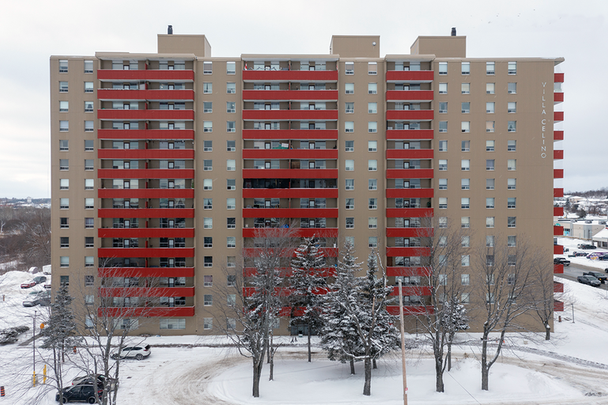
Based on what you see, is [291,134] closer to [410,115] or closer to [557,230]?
[410,115]

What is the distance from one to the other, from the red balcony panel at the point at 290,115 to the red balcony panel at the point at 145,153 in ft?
25.7

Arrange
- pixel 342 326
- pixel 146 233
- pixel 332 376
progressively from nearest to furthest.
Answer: pixel 342 326 → pixel 332 376 → pixel 146 233

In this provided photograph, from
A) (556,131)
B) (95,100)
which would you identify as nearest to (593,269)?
(556,131)

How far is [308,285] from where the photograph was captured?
34062mm

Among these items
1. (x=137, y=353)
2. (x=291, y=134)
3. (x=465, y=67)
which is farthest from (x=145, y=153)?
(x=465, y=67)

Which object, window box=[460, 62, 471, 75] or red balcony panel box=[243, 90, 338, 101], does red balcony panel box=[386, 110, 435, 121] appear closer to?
window box=[460, 62, 471, 75]

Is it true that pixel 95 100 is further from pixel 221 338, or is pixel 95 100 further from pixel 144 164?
pixel 221 338

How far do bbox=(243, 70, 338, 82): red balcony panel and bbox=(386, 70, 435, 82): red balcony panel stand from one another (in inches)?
255

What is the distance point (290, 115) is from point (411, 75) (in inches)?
567

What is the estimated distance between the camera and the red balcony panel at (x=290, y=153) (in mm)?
40656

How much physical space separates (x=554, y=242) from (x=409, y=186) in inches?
742

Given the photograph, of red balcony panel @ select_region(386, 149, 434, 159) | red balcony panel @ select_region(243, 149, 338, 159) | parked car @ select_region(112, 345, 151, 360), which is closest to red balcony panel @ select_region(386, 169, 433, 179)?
red balcony panel @ select_region(386, 149, 434, 159)

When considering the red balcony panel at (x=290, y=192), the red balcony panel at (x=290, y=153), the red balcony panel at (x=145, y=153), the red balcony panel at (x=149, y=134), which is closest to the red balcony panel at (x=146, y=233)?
the red balcony panel at (x=290, y=192)

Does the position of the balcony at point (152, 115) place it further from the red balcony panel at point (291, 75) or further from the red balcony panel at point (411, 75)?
the red balcony panel at point (411, 75)
